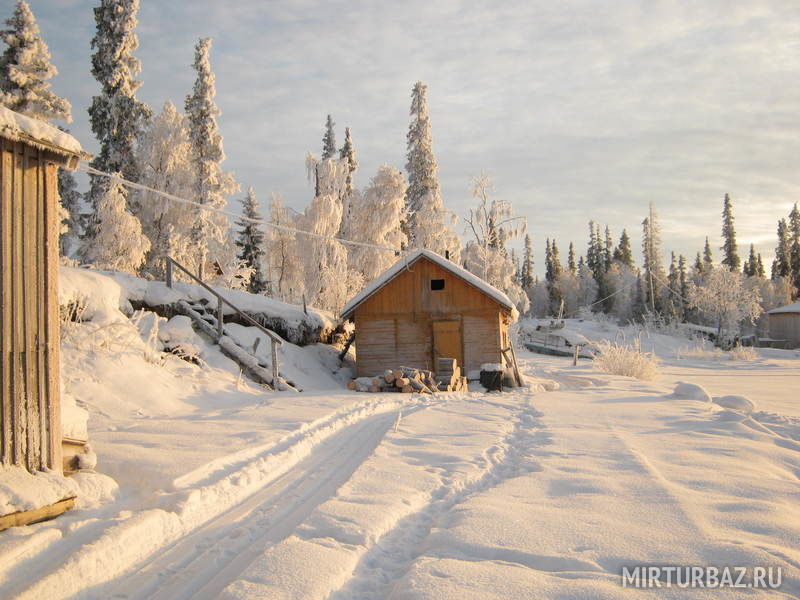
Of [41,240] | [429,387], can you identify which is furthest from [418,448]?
[429,387]

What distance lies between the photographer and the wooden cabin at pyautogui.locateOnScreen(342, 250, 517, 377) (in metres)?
18.9

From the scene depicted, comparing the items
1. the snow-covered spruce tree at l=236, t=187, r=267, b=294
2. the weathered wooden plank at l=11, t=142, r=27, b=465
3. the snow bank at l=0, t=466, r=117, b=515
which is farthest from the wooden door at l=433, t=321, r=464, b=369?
the snow-covered spruce tree at l=236, t=187, r=267, b=294

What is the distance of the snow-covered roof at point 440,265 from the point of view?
18.5m

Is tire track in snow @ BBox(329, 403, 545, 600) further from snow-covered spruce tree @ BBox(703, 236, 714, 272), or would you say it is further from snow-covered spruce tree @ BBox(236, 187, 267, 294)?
snow-covered spruce tree @ BBox(703, 236, 714, 272)

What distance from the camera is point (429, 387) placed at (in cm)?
1567

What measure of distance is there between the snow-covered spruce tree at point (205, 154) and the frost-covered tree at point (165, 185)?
45cm

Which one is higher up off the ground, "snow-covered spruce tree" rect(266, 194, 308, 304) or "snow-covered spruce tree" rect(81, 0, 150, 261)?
"snow-covered spruce tree" rect(81, 0, 150, 261)

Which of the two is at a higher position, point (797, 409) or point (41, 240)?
point (41, 240)

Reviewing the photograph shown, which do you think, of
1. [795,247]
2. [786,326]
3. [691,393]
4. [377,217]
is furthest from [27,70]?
[795,247]

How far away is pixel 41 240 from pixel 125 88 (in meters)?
22.1

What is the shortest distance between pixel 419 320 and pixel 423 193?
1782cm

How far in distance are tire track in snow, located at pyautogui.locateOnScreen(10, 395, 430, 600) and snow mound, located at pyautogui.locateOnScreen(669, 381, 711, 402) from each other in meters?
10.6

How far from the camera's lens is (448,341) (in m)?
19.0

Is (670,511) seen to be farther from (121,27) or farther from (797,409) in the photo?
(121,27)
